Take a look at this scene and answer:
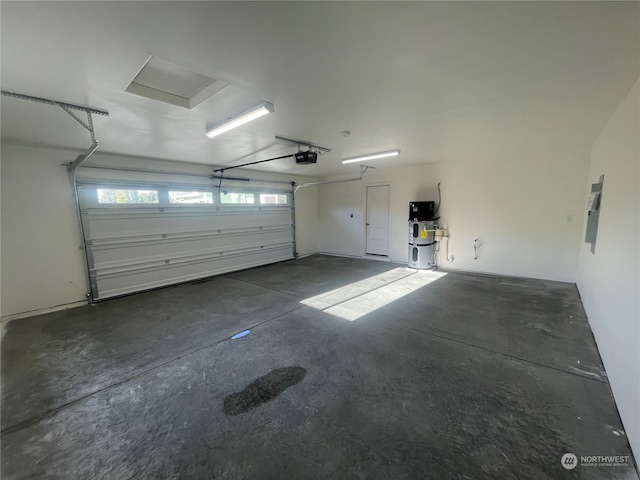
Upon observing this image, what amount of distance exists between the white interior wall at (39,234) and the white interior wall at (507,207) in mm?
5842

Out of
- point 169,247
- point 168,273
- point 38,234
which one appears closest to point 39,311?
point 38,234

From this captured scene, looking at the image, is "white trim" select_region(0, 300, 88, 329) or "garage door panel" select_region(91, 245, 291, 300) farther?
"garage door panel" select_region(91, 245, 291, 300)

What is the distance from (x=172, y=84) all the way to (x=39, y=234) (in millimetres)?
3556

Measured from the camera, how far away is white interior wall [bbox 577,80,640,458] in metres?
1.60

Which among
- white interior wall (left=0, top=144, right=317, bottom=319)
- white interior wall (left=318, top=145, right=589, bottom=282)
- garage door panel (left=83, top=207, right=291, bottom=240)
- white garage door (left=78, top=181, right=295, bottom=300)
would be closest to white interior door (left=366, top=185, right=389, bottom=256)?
white interior wall (left=318, top=145, right=589, bottom=282)

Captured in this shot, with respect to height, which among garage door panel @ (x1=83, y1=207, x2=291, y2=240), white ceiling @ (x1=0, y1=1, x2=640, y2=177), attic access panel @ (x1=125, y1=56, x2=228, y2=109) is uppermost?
attic access panel @ (x1=125, y1=56, x2=228, y2=109)

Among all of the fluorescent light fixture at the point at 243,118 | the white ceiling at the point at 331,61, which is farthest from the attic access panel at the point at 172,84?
the fluorescent light fixture at the point at 243,118

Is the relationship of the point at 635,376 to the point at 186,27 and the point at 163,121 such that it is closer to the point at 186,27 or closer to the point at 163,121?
the point at 186,27

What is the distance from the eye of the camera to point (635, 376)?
1.54 m

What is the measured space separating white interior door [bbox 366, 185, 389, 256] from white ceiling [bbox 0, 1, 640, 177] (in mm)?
3736

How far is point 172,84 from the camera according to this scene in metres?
2.17

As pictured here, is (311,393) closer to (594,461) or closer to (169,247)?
(594,461)

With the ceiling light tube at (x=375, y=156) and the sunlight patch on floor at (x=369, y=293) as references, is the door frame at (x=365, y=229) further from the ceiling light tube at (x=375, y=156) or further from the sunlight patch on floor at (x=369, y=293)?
the ceiling light tube at (x=375, y=156)

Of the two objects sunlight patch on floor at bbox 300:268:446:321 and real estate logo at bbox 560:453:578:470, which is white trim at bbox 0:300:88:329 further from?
real estate logo at bbox 560:453:578:470
